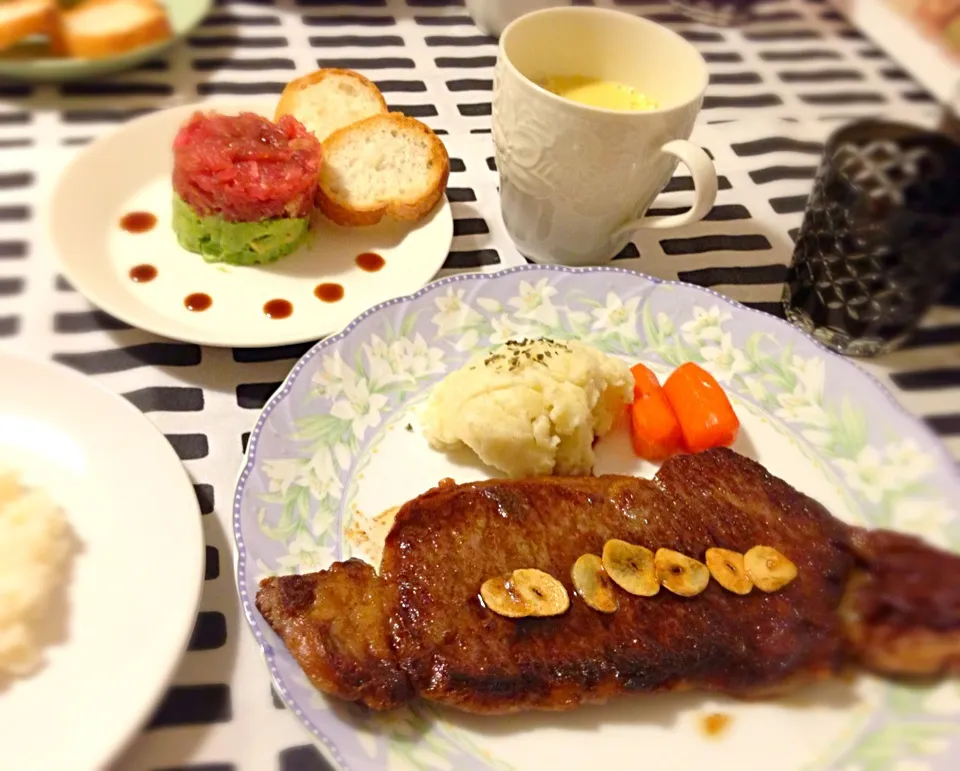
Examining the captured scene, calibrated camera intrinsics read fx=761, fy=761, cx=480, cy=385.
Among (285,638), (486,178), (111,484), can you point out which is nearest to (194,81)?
(486,178)

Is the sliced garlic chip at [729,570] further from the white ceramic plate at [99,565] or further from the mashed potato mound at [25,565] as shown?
the mashed potato mound at [25,565]

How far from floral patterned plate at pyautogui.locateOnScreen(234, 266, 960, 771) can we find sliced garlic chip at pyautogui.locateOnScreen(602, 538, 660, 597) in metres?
0.09

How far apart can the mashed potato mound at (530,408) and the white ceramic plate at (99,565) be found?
0.26 meters

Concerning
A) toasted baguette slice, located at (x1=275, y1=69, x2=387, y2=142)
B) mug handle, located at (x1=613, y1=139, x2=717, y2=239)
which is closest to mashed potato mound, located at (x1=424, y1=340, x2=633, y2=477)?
mug handle, located at (x1=613, y1=139, x2=717, y2=239)

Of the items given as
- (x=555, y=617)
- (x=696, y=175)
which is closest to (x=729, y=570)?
(x=555, y=617)

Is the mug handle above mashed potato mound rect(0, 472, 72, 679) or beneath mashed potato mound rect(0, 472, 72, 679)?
above

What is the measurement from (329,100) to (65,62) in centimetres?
37

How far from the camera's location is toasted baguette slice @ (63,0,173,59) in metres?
1.15

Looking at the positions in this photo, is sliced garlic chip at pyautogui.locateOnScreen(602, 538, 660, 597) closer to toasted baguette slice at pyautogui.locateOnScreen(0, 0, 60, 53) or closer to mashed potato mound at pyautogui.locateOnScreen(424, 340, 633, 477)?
mashed potato mound at pyautogui.locateOnScreen(424, 340, 633, 477)

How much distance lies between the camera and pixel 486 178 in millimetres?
A: 1183

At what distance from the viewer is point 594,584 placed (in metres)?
0.61

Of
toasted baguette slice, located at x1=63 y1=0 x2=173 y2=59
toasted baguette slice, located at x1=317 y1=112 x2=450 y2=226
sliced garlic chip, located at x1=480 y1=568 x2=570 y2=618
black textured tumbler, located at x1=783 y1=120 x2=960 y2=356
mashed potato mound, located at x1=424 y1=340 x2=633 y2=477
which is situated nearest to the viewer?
black textured tumbler, located at x1=783 y1=120 x2=960 y2=356

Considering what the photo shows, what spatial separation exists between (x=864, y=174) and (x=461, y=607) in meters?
0.41

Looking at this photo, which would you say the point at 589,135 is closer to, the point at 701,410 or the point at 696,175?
the point at 696,175
